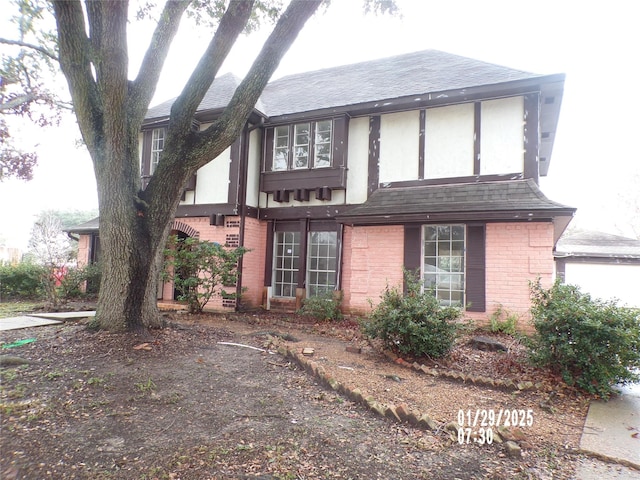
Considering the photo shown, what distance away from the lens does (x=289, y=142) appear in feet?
32.6

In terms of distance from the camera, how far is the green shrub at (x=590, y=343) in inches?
159

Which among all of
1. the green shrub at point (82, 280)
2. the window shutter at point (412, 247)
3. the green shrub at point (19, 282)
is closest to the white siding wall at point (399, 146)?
the window shutter at point (412, 247)

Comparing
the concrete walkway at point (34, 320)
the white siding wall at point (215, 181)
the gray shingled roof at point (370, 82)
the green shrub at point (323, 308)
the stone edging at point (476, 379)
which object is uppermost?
the gray shingled roof at point (370, 82)

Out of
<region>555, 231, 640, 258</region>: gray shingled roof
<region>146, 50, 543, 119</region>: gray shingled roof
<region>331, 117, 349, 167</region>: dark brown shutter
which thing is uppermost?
<region>146, 50, 543, 119</region>: gray shingled roof

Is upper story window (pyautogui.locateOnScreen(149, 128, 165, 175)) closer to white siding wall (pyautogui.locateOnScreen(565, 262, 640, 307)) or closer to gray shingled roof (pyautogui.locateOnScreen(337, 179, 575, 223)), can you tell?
gray shingled roof (pyautogui.locateOnScreen(337, 179, 575, 223))

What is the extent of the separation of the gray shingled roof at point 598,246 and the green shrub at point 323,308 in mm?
9768

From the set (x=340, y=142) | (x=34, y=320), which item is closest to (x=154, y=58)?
(x=340, y=142)

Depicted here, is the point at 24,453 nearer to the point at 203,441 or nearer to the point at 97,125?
the point at 203,441

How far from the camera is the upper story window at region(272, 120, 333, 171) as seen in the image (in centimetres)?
959

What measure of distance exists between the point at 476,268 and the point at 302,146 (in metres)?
5.31

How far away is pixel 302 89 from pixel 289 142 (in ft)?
8.34

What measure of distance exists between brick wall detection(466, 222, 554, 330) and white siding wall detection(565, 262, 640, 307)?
27.1 ft
